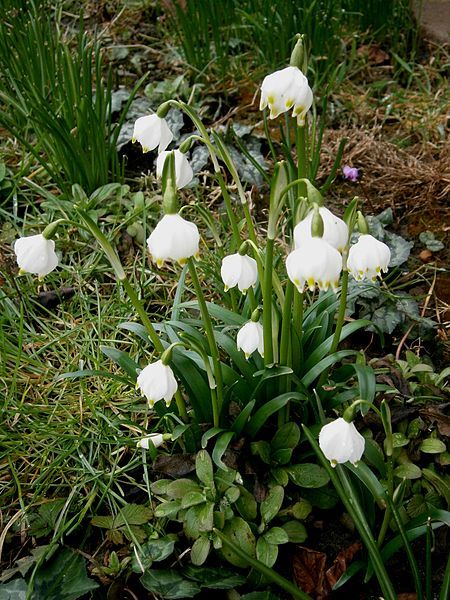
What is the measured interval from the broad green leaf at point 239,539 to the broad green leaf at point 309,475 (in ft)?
0.55

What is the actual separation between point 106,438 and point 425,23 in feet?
9.88

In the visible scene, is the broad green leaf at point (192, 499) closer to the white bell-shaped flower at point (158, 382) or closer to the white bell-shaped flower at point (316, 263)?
the white bell-shaped flower at point (158, 382)

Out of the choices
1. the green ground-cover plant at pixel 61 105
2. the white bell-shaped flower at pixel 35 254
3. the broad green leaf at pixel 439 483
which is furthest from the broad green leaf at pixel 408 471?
the green ground-cover plant at pixel 61 105

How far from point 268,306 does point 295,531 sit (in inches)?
22.1

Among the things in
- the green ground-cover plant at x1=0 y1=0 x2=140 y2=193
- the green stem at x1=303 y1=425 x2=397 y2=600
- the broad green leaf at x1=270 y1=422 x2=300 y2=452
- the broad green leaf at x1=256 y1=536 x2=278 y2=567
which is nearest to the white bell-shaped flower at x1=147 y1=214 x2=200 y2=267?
the green stem at x1=303 y1=425 x2=397 y2=600

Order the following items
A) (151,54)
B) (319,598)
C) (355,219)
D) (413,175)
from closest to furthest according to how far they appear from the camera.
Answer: (355,219)
(319,598)
(413,175)
(151,54)

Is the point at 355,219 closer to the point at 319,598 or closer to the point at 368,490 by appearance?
the point at 368,490

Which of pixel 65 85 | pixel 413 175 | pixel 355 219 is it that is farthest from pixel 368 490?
pixel 65 85

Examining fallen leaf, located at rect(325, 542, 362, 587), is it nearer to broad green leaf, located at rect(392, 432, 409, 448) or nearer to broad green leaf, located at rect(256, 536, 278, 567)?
broad green leaf, located at rect(256, 536, 278, 567)

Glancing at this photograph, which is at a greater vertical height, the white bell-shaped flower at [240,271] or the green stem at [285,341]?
the white bell-shaped flower at [240,271]

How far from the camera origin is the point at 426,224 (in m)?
2.70

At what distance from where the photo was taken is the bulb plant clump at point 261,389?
1.36m

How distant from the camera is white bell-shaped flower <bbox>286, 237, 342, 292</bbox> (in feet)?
3.88

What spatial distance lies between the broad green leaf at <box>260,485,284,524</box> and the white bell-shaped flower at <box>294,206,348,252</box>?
67 cm
